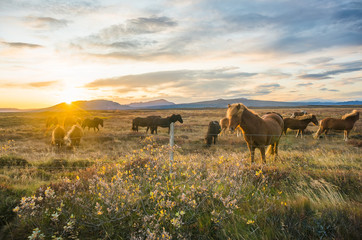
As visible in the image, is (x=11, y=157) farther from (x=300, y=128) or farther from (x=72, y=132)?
(x=300, y=128)

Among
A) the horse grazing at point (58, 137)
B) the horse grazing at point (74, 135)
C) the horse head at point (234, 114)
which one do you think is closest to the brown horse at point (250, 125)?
the horse head at point (234, 114)

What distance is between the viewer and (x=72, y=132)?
15.8 m

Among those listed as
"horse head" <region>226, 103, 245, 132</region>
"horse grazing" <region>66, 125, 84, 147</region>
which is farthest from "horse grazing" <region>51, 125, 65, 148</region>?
"horse head" <region>226, 103, 245, 132</region>

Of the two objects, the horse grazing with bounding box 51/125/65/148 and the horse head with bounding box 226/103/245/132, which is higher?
the horse head with bounding box 226/103/245/132

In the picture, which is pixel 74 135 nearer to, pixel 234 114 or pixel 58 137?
pixel 58 137

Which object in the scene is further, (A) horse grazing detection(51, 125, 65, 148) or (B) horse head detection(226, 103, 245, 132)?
(A) horse grazing detection(51, 125, 65, 148)

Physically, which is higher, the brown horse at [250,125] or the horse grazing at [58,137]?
the brown horse at [250,125]

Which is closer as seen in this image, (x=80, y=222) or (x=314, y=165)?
(x=80, y=222)

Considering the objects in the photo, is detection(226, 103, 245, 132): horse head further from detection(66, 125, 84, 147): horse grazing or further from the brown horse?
detection(66, 125, 84, 147): horse grazing

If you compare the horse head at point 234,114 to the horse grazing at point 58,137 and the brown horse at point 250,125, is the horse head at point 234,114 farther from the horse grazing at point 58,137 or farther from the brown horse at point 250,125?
the horse grazing at point 58,137

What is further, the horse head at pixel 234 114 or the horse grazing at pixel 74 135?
the horse grazing at pixel 74 135

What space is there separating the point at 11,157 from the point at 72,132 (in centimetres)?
656

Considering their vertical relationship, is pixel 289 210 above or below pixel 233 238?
above

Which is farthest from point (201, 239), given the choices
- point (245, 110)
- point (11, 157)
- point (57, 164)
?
point (11, 157)
